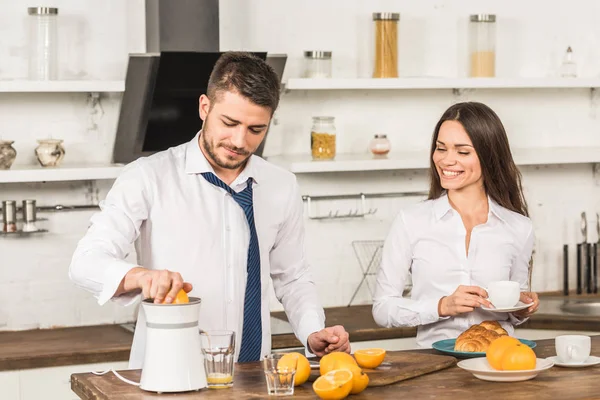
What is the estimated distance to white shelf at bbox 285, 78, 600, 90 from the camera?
432 cm

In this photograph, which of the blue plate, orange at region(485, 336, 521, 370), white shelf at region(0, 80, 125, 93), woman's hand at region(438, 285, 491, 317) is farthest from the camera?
white shelf at region(0, 80, 125, 93)

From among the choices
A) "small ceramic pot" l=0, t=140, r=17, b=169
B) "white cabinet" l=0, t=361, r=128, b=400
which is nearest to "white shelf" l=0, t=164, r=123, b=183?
"small ceramic pot" l=0, t=140, r=17, b=169

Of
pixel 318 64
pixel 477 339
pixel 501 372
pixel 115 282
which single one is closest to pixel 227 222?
pixel 115 282

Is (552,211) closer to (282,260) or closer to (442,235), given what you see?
(442,235)

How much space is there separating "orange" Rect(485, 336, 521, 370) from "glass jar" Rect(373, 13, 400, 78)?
2.27m

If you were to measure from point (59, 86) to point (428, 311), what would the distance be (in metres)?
1.72

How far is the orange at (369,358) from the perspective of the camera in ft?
8.12

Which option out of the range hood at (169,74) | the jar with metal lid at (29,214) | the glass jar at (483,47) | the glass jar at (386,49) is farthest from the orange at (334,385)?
the glass jar at (483,47)

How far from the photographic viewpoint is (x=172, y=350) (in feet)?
7.36

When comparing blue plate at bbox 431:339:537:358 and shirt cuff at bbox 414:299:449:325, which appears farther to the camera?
shirt cuff at bbox 414:299:449:325

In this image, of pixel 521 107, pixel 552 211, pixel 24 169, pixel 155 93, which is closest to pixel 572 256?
pixel 552 211

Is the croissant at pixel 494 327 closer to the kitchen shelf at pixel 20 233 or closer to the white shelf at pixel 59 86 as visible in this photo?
the white shelf at pixel 59 86

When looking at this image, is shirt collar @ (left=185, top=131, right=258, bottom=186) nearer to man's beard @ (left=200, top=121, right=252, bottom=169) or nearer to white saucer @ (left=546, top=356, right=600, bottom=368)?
man's beard @ (left=200, top=121, right=252, bottom=169)

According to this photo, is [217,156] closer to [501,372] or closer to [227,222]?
[227,222]
